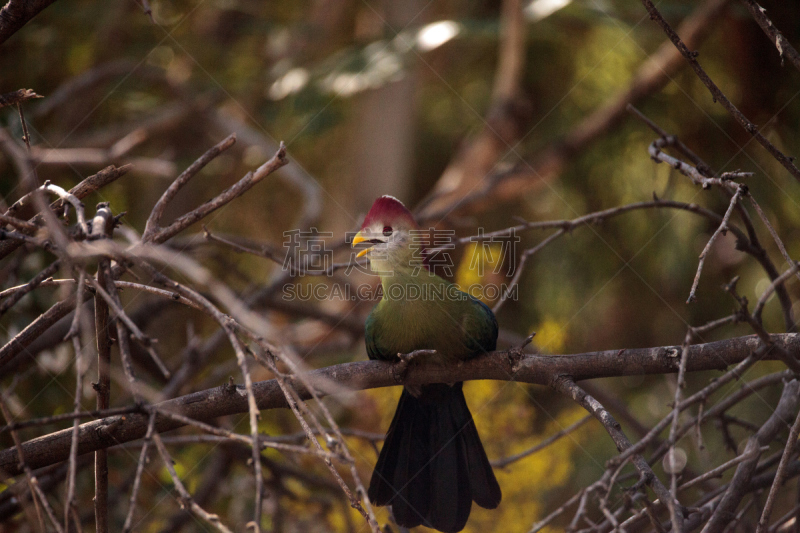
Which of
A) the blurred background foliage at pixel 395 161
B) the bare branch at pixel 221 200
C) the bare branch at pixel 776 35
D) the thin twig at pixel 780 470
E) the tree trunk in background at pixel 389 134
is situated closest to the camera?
the thin twig at pixel 780 470

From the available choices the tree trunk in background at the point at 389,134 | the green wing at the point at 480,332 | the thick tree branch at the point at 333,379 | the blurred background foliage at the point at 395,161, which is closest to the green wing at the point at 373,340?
the green wing at the point at 480,332

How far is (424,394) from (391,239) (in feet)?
2.24

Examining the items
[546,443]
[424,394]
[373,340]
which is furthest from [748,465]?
[373,340]

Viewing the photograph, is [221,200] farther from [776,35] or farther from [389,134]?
[389,134]

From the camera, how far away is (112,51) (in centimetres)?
514

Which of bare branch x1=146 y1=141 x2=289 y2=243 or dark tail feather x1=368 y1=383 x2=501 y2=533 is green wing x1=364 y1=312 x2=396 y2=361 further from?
bare branch x1=146 y1=141 x2=289 y2=243

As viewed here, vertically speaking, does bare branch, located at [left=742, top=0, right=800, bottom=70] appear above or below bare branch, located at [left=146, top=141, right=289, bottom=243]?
below

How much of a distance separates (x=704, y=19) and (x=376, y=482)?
359cm

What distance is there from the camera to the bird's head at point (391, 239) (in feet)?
8.93

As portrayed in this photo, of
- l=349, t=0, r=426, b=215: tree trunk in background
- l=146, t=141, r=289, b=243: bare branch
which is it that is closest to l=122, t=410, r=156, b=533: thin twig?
l=146, t=141, r=289, b=243: bare branch

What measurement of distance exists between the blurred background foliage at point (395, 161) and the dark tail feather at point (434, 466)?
1.80 feet

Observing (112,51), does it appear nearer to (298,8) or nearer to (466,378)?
(298,8)

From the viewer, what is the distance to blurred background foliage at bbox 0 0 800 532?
3342mm

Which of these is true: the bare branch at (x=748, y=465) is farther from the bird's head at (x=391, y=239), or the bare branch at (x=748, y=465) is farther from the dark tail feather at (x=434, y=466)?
the bird's head at (x=391, y=239)
